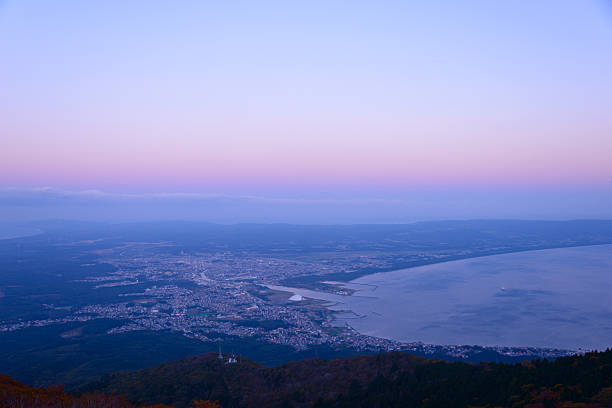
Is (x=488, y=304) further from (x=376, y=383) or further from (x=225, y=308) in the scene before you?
(x=376, y=383)

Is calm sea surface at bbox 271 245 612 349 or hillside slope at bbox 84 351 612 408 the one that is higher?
hillside slope at bbox 84 351 612 408

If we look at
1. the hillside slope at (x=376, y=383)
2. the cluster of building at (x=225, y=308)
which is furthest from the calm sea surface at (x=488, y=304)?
the hillside slope at (x=376, y=383)

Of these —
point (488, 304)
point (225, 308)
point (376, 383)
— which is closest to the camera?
point (376, 383)

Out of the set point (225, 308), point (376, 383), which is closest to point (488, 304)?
point (225, 308)

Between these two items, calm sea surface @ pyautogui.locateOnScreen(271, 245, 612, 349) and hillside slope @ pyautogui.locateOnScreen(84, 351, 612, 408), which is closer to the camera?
hillside slope @ pyautogui.locateOnScreen(84, 351, 612, 408)

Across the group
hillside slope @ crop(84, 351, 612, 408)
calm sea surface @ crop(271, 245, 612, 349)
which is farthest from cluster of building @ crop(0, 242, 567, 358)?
hillside slope @ crop(84, 351, 612, 408)

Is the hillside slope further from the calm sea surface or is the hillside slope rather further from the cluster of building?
the calm sea surface

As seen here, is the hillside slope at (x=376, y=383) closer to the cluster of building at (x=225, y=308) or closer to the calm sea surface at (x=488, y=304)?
the cluster of building at (x=225, y=308)

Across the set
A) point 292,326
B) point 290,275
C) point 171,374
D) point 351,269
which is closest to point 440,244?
point 351,269
